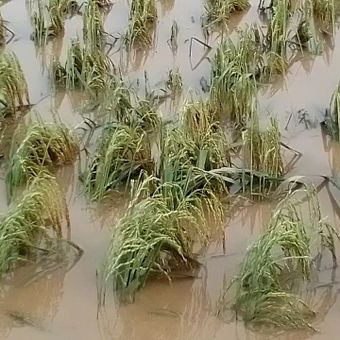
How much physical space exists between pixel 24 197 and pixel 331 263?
123 cm

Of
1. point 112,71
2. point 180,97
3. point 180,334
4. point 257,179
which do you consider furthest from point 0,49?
point 180,334

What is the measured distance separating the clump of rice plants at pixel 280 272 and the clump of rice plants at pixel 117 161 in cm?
74

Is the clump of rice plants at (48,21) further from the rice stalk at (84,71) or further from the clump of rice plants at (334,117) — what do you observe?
the clump of rice plants at (334,117)

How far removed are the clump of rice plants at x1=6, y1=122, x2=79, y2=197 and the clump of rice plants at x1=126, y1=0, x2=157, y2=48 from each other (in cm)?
128

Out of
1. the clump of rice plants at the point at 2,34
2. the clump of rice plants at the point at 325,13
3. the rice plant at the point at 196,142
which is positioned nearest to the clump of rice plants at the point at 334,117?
the rice plant at the point at 196,142

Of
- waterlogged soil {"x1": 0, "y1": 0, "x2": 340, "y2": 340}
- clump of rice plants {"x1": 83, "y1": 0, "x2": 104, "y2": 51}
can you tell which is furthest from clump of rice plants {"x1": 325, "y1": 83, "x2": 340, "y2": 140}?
clump of rice plants {"x1": 83, "y1": 0, "x2": 104, "y2": 51}

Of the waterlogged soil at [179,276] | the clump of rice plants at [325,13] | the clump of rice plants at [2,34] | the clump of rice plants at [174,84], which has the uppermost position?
the clump of rice plants at [325,13]

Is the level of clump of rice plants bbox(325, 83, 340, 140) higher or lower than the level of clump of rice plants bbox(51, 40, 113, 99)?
lower

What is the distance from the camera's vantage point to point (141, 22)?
16.2 feet

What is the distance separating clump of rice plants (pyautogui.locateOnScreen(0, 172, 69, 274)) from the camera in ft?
9.88

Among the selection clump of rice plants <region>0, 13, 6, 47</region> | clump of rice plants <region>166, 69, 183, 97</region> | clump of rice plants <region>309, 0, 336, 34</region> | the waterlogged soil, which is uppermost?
clump of rice plants <region>309, 0, 336, 34</region>

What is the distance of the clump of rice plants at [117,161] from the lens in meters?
3.45

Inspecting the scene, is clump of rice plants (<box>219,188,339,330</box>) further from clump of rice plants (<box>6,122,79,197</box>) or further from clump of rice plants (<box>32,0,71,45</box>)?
clump of rice plants (<box>32,0,71,45</box>)

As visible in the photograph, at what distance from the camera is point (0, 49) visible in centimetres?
484
